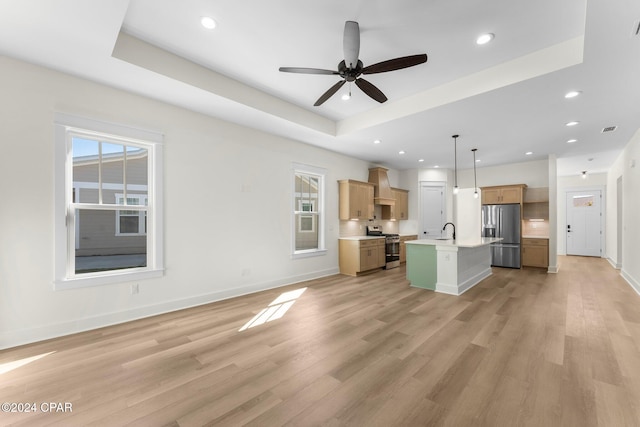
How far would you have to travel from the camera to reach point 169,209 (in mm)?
3787

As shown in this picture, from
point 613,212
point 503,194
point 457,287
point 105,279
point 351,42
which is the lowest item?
point 457,287

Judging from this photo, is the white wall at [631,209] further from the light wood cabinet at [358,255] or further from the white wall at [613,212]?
the light wood cabinet at [358,255]

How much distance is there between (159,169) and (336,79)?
2.70 metres

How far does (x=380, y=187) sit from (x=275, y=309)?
4.61 metres

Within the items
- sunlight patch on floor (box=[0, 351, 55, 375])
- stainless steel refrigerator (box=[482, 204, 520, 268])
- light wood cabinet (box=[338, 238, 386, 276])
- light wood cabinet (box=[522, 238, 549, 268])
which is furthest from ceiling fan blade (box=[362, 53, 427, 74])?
light wood cabinet (box=[522, 238, 549, 268])

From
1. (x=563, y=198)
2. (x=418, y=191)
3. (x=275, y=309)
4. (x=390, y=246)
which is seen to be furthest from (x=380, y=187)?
(x=563, y=198)

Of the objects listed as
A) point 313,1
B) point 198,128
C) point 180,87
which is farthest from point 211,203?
point 313,1

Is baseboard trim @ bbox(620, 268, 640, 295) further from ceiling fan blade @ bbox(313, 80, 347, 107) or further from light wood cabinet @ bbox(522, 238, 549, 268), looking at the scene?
ceiling fan blade @ bbox(313, 80, 347, 107)

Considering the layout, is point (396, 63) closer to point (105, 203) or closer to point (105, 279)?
point (105, 203)

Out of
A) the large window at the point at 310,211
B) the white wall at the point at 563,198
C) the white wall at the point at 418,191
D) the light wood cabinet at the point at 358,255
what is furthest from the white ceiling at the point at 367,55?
the white wall at the point at 563,198

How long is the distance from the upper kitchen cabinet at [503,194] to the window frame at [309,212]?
4907 mm

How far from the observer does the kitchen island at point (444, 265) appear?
4586 millimetres

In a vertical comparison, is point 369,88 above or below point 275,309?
above

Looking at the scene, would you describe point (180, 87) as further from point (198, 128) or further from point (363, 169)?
point (363, 169)
